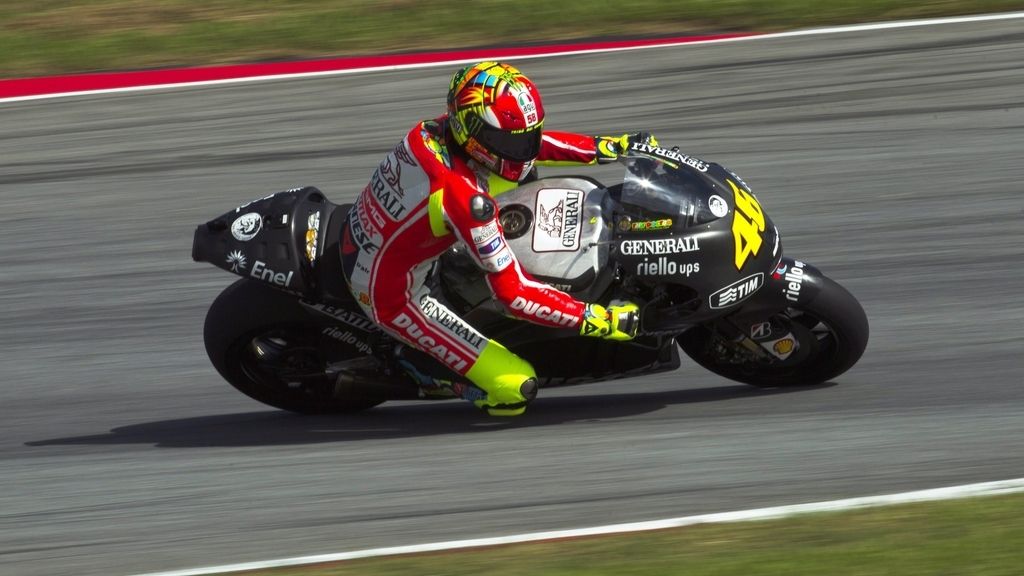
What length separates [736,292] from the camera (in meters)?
5.85

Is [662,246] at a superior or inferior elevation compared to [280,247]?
superior

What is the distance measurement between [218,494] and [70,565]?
0.77 metres

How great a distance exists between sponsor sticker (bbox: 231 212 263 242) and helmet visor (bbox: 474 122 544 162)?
123cm

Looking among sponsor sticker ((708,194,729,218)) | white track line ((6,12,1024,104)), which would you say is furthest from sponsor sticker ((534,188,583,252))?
white track line ((6,12,1024,104))

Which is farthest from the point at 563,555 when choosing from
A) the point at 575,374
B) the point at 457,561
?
the point at 575,374

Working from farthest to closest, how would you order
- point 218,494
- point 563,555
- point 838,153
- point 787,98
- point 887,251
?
point 787,98
point 838,153
point 887,251
point 218,494
point 563,555

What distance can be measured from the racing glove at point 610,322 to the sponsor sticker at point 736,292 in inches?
13.6

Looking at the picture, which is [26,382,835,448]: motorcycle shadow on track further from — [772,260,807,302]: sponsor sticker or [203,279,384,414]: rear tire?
[772,260,807,302]: sponsor sticker

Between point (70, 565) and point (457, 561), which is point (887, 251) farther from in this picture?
point (70, 565)

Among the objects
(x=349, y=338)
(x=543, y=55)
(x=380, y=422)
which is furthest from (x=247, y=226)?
(x=543, y=55)

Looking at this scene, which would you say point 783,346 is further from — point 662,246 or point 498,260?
point 498,260

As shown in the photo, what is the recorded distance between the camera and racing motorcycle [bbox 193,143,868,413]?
19.2ft

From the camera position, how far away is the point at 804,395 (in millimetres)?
6336

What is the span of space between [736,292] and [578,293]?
0.68m
